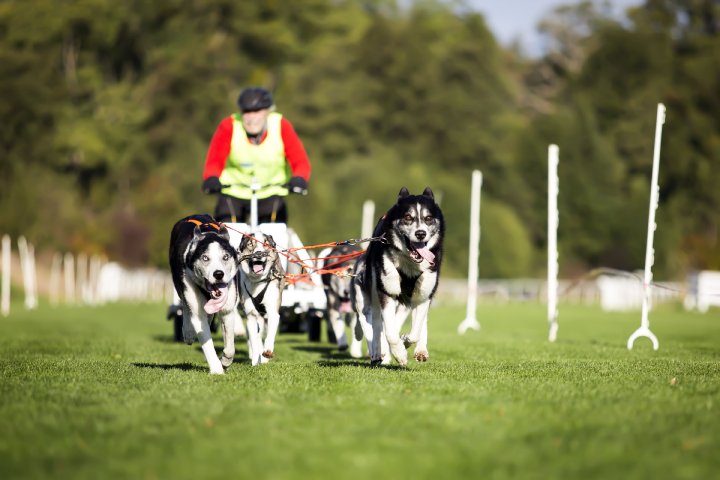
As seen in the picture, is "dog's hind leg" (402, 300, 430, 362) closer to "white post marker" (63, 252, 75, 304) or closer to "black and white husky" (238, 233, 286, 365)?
"black and white husky" (238, 233, 286, 365)

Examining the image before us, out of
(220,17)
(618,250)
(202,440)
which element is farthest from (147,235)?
(202,440)

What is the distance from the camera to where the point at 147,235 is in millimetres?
60000

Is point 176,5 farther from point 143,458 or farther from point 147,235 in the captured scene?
point 143,458

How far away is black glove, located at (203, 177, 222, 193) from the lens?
12.0 metres

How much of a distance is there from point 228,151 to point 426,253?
3.50 meters

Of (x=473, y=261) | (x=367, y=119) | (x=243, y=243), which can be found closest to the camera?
(x=243, y=243)

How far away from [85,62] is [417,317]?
183ft

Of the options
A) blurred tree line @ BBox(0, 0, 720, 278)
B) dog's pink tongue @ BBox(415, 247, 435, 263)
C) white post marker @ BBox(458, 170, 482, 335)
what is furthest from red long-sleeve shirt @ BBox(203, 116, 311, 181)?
blurred tree line @ BBox(0, 0, 720, 278)

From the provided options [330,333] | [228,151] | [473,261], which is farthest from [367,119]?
[228,151]

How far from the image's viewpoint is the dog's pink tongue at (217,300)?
10148 mm

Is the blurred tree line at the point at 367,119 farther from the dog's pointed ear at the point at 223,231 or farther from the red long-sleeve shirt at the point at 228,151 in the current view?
the dog's pointed ear at the point at 223,231

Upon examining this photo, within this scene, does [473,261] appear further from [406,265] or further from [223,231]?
[406,265]

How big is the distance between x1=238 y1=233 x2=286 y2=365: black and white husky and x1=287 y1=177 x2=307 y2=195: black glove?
1019 mm

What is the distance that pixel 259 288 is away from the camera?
440 inches
